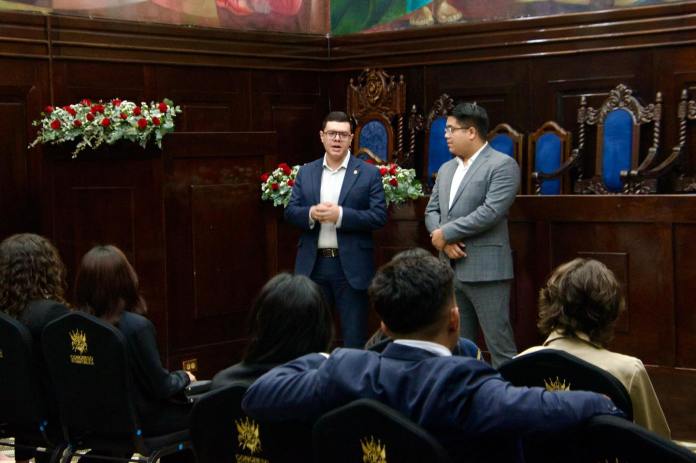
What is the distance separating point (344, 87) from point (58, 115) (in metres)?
2.96

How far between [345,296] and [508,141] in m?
2.08

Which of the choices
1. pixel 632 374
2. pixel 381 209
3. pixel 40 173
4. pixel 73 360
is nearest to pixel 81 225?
pixel 40 173

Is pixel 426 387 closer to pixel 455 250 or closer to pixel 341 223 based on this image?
pixel 455 250

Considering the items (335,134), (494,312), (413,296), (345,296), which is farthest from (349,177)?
(413,296)

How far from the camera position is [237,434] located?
2.82 metres

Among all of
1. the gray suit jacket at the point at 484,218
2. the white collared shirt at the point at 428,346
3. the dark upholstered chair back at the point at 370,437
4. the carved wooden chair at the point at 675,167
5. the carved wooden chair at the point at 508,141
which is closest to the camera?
the dark upholstered chair back at the point at 370,437

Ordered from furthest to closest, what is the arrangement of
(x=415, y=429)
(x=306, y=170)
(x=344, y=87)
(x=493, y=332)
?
1. (x=344, y=87)
2. (x=306, y=170)
3. (x=493, y=332)
4. (x=415, y=429)

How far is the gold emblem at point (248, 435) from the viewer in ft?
9.08

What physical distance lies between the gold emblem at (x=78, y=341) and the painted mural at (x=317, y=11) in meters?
3.64

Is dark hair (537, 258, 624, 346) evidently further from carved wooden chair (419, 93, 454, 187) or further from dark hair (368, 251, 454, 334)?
carved wooden chair (419, 93, 454, 187)

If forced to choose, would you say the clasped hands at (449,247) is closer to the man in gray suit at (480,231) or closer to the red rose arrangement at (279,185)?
the man in gray suit at (480,231)

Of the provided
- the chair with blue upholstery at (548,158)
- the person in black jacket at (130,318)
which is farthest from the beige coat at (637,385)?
the chair with blue upholstery at (548,158)

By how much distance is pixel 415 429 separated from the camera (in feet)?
7.40

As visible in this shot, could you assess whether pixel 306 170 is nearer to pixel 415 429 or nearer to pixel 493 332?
pixel 493 332
